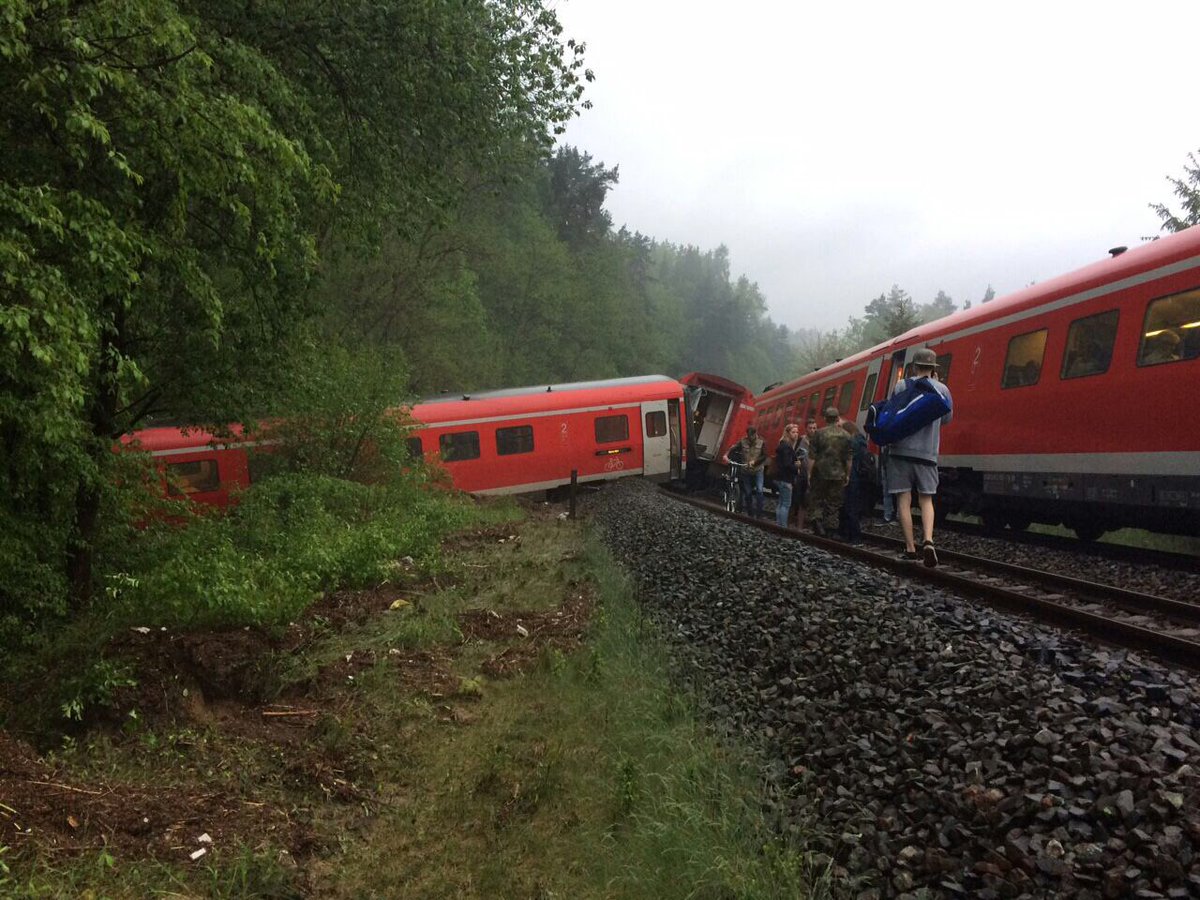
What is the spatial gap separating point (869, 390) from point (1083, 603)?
9.30 meters

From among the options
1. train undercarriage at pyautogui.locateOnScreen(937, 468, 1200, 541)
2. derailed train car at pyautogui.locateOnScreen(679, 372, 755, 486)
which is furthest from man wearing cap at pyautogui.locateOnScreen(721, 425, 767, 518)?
derailed train car at pyautogui.locateOnScreen(679, 372, 755, 486)

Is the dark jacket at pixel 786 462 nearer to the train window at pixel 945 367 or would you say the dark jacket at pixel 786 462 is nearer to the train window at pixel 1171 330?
the train window at pixel 945 367

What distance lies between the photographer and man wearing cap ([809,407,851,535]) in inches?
379

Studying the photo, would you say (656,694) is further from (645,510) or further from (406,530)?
(645,510)

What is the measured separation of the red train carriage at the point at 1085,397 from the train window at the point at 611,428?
28.4 ft

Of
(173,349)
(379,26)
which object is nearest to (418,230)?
(379,26)

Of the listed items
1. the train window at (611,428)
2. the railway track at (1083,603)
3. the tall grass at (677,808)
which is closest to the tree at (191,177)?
the tall grass at (677,808)

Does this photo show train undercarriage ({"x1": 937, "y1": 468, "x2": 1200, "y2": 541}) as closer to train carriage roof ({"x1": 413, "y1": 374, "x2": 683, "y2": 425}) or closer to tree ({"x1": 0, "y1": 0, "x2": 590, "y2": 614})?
tree ({"x1": 0, "y1": 0, "x2": 590, "y2": 614})

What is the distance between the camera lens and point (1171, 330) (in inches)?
289

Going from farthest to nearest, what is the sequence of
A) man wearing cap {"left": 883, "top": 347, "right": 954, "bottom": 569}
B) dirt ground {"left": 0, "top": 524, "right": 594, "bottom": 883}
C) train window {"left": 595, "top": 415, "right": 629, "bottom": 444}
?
train window {"left": 595, "top": 415, "right": 629, "bottom": 444}
man wearing cap {"left": 883, "top": 347, "right": 954, "bottom": 569}
dirt ground {"left": 0, "top": 524, "right": 594, "bottom": 883}

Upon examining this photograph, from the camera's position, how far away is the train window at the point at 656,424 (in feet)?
64.3

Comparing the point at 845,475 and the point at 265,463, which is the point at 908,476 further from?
the point at 265,463

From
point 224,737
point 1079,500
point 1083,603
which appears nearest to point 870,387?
point 1079,500

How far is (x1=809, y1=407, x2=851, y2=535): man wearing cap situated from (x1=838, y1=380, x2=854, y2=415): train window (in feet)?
20.8
